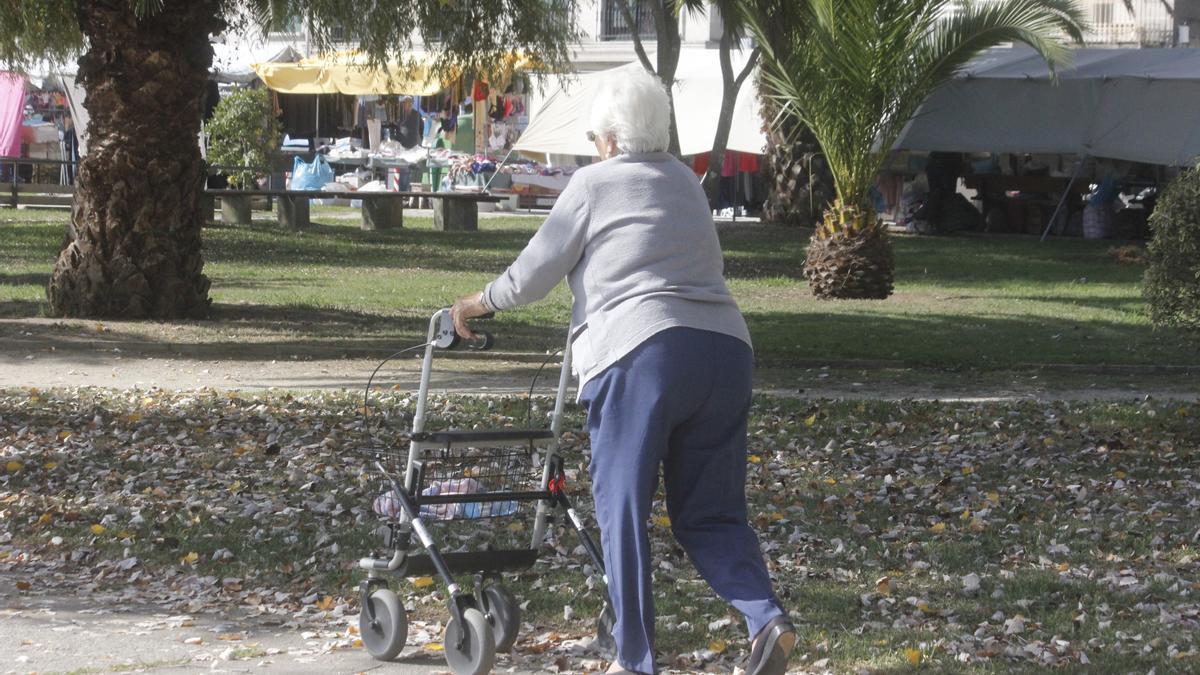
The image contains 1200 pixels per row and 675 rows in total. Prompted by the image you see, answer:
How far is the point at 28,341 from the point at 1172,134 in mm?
17374

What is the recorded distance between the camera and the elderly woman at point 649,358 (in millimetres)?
4414

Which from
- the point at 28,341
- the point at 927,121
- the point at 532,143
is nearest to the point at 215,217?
the point at 532,143

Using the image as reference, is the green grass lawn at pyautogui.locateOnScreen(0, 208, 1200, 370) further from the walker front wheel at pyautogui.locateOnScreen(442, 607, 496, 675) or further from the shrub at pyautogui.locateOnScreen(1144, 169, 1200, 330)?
the walker front wheel at pyautogui.locateOnScreen(442, 607, 496, 675)

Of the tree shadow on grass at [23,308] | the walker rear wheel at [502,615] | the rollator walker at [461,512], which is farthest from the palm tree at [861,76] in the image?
the walker rear wheel at [502,615]

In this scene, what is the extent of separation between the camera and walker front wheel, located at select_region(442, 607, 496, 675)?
4695 millimetres

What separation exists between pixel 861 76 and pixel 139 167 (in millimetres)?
7345

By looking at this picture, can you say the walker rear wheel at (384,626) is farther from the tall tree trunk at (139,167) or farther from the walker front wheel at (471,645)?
the tall tree trunk at (139,167)

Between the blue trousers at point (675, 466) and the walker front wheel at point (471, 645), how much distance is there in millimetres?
411

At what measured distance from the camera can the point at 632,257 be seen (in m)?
4.47

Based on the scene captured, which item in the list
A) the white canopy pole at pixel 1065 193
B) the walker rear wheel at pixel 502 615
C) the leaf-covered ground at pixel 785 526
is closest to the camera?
the walker rear wheel at pixel 502 615

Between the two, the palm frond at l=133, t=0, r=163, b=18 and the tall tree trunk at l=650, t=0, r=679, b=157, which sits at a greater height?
the tall tree trunk at l=650, t=0, r=679, b=157

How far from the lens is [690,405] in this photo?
443 centimetres

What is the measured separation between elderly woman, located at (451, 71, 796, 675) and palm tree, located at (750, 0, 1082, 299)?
12202 mm

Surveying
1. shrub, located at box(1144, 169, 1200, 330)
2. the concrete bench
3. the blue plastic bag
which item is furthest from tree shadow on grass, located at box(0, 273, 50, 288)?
the blue plastic bag
